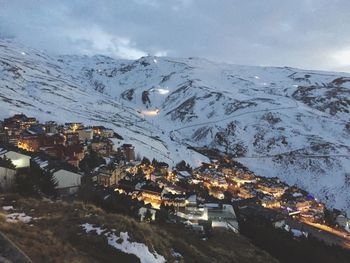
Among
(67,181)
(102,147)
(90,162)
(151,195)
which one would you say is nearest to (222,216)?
(151,195)

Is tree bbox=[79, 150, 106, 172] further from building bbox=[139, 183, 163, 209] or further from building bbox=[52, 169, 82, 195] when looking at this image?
building bbox=[52, 169, 82, 195]

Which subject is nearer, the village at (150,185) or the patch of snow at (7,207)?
the patch of snow at (7,207)

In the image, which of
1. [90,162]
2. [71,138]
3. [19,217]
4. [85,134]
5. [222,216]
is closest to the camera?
[19,217]

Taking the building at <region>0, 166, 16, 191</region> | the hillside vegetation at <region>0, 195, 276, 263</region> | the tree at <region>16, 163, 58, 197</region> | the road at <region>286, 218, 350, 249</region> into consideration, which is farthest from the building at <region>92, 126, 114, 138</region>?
the hillside vegetation at <region>0, 195, 276, 263</region>

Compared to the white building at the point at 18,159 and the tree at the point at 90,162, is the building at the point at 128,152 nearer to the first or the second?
the tree at the point at 90,162

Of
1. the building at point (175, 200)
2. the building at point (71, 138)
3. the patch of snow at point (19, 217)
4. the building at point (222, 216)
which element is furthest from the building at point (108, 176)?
the patch of snow at point (19, 217)

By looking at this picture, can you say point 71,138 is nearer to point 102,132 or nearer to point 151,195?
point 102,132

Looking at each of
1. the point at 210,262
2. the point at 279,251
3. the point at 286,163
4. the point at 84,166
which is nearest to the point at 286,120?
the point at 286,163
